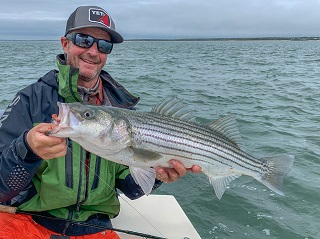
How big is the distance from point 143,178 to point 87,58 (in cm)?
168

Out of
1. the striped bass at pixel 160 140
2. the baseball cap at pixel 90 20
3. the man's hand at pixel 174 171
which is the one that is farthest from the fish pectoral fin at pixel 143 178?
the baseball cap at pixel 90 20

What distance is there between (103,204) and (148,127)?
1.35 m

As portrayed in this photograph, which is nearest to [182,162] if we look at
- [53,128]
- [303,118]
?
[53,128]

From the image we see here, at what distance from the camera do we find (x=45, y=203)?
3.95m

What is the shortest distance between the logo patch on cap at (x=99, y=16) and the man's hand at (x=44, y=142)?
187 cm

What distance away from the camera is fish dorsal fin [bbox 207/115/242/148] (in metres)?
4.15

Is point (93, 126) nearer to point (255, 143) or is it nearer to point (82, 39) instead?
point (82, 39)

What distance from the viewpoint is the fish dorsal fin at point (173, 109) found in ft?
12.8

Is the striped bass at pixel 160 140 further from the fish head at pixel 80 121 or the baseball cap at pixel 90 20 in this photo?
the baseball cap at pixel 90 20

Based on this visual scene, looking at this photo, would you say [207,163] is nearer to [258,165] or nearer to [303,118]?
[258,165]

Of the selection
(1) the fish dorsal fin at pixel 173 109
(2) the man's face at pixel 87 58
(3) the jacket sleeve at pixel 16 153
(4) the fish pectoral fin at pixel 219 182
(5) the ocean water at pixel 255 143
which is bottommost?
(5) the ocean water at pixel 255 143

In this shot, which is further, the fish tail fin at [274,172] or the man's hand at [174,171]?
the fish tail fin at [274,172]

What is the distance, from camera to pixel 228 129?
4215 millimetres

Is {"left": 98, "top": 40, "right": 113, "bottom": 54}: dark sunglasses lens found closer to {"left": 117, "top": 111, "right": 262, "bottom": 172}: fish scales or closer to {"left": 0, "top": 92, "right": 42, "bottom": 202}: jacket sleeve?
{"left": 0, "top": 92, "right": 42, "bottom": 202}: jacket sleeve
